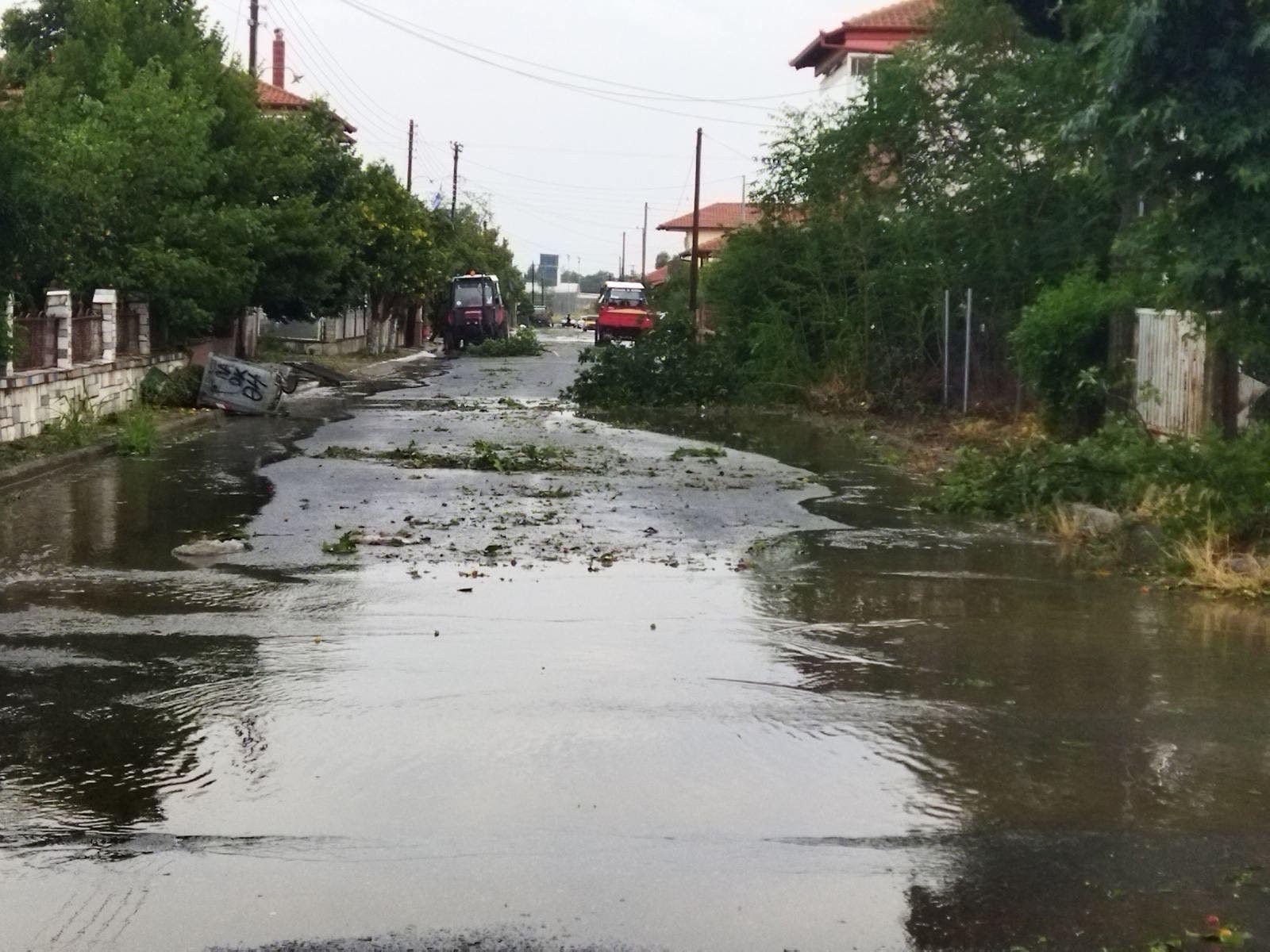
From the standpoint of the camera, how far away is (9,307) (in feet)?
62.8

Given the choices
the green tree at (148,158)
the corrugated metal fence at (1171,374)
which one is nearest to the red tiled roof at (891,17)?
the green tree at (148,158)

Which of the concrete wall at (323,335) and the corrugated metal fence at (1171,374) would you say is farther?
the concrete wall at (323,335)

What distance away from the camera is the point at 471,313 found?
64.5m

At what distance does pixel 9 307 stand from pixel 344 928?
16034mm

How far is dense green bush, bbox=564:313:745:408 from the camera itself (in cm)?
3177

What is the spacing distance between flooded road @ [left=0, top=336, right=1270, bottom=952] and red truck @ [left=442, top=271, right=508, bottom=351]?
50.8 m

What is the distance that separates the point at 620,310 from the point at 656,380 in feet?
121

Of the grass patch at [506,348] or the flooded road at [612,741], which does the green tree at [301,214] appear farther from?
the flooded road at [612,741]

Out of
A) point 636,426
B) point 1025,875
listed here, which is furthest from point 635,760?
point 636,426

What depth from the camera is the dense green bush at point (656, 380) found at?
31.8 m

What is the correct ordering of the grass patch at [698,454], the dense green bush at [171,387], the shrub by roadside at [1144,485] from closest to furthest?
the shrub by roadside at [1144,485]
the grass patch at [698,454]
the dense green bush at [171,387]

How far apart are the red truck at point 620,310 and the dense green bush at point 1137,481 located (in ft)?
164

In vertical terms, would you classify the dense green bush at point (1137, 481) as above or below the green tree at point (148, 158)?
below

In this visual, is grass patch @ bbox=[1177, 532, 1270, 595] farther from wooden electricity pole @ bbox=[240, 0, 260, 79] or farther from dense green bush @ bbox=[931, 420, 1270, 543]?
wooden electricity pole @ bbox=[240, 0, 260, 79]
